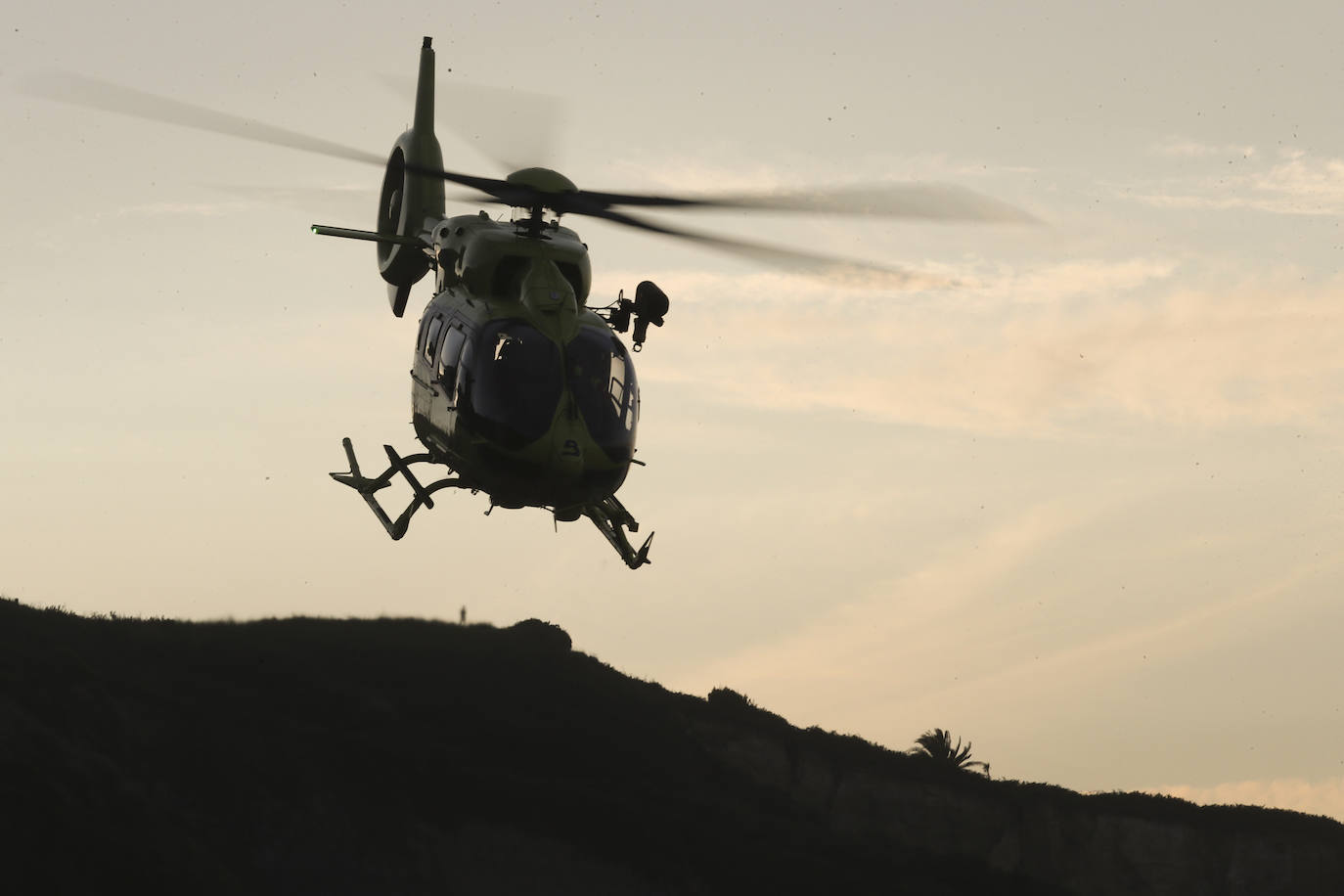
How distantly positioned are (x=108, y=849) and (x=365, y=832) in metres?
8.21

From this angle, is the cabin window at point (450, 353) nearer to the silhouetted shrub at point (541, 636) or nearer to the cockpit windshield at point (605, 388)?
the cockpit windshield at point (605, 388)

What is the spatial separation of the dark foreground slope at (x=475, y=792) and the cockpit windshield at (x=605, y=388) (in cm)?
1407

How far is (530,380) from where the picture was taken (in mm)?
23859

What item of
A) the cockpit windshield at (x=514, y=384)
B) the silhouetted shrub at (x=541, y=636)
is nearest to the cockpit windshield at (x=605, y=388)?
the cockpit windshield at (x=514, y=384)

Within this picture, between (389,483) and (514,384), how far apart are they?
13.6 ft

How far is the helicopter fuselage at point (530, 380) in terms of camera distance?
2378 centimetres

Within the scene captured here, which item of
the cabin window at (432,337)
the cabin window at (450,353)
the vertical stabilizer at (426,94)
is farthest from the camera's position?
the vertical stabilizer at (426,94)

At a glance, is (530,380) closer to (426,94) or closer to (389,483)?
(389,483)

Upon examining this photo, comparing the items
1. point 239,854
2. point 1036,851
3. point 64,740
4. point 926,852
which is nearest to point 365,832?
point 239,854

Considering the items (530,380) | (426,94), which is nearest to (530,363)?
(530,380)

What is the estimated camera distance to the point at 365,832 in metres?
38.3

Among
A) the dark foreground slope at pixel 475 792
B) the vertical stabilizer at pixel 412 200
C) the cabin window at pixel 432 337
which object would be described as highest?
the vertical stabilizer at pixel 412 200

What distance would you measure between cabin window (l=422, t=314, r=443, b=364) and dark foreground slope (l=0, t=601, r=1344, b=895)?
12.3 meters

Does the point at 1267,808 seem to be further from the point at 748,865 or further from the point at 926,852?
the point at 748,865
